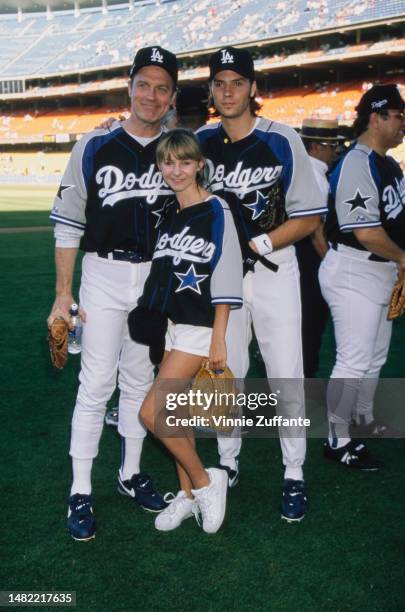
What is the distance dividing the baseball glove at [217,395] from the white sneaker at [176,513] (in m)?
0.44

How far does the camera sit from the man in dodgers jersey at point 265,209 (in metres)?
3.21

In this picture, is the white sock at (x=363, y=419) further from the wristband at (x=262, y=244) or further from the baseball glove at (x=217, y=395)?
the wristband at (x=262, y=244)

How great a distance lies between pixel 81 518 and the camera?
10.3 feet

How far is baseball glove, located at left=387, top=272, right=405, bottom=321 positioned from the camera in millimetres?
3885

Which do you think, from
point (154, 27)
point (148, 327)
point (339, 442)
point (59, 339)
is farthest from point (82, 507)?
point (154, 27)

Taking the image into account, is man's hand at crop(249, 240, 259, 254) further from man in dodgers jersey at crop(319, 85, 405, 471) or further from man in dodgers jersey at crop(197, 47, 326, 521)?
man in dodgers jersey at crop(319, 85, 405, 471)

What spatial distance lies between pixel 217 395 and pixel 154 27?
49.7m

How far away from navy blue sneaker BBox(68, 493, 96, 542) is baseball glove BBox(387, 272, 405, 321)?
6.84 feet

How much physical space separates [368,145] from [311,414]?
1995 mm

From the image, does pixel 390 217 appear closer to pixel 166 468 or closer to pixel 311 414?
pixel 311 414

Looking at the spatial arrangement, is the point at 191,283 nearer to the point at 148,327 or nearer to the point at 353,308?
the point at 148,327

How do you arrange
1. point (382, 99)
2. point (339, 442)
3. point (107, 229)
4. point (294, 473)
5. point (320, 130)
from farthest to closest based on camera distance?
point (320, 130), point (339, 442), point (382, 99), point (294, 473), point (107, 229)

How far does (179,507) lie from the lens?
3.25 m

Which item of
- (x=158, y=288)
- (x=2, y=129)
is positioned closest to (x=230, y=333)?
(x=158, y=288)
